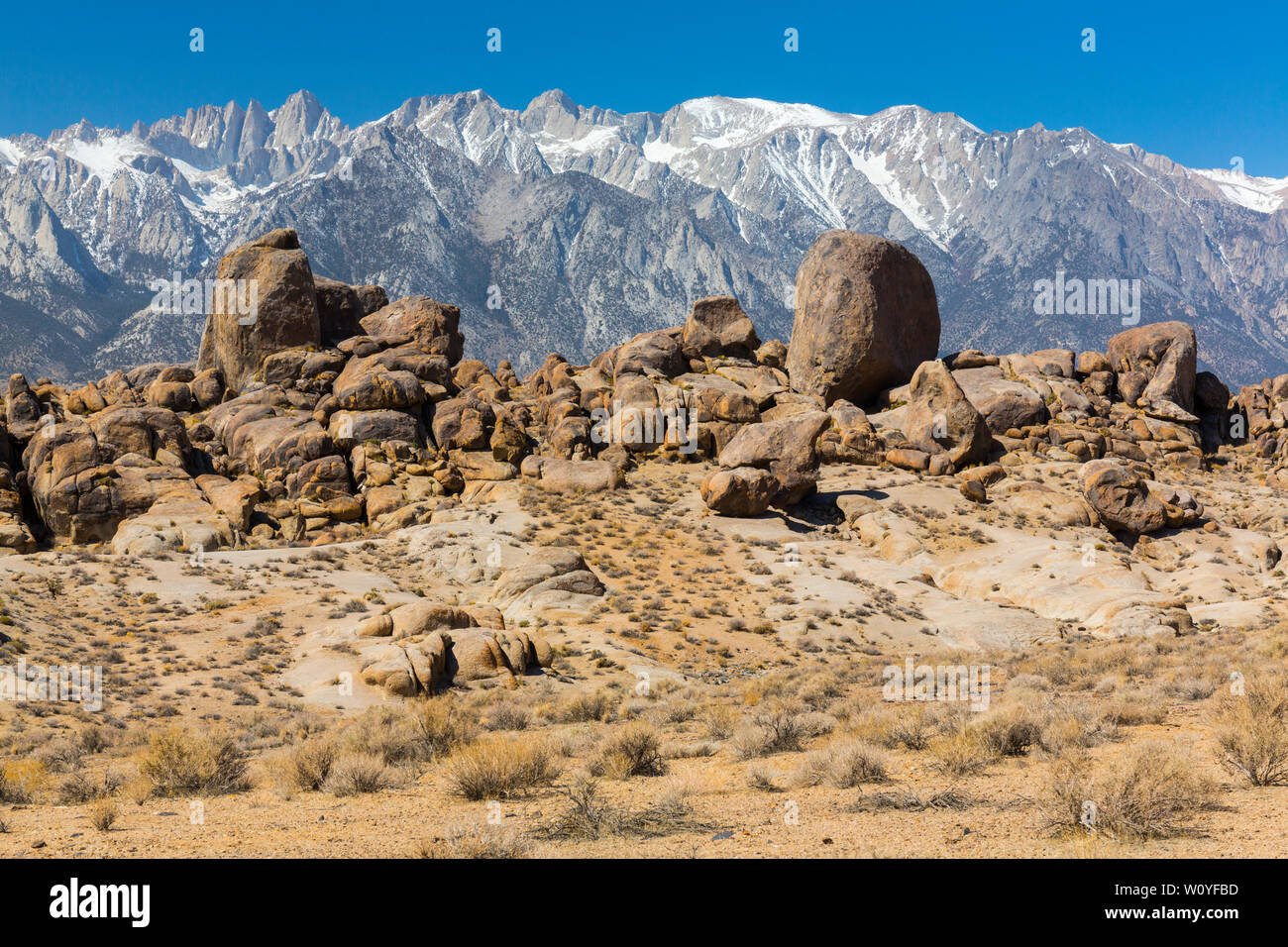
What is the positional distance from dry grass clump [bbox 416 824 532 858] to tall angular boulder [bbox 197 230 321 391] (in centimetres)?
5217

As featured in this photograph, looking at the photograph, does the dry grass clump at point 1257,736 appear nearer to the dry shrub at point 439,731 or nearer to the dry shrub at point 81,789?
the dry shrub at point 439,731

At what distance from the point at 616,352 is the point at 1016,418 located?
27808 millimetres

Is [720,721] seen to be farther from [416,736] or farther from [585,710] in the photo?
[416,736]

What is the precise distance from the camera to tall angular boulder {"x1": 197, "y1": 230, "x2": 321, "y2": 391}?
55344 millimetres

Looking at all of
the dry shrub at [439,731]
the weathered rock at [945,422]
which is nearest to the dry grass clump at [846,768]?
the dry shrub at [439,731]

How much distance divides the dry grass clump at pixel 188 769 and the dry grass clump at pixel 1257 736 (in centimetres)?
1369

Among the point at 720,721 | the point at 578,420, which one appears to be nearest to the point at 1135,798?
the point at 720,721

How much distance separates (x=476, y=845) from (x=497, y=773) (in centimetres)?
319

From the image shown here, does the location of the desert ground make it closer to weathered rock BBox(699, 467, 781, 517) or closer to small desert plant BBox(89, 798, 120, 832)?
small desert plant BBox(89, 798, 120, 832)

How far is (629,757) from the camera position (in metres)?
13.0

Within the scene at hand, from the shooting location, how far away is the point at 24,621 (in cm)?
2595

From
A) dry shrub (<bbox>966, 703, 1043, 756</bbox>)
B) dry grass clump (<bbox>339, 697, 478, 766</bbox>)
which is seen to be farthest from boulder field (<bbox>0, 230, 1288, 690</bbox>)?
dry shrub (<bbox>966, 703, 1043, 756</bbox>)

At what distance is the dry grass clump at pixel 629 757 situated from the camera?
12.8 meters
